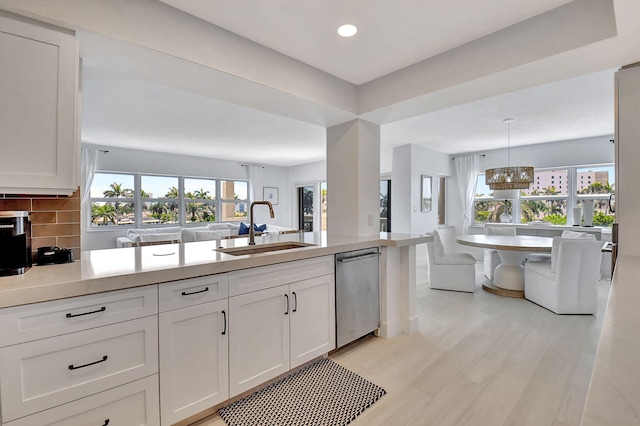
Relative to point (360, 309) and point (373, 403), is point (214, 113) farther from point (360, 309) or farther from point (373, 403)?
point (373, 403)

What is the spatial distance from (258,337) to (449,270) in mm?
3233

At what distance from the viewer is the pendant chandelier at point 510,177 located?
4.28 meters

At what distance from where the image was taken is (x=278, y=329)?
6.55ft

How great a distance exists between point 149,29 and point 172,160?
5.76 metres

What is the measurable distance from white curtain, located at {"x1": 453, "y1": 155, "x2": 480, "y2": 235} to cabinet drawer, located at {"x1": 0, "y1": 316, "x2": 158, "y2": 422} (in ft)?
22.3

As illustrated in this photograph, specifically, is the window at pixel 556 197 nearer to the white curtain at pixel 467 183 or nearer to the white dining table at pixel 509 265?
the white curtain at pixel 467 183

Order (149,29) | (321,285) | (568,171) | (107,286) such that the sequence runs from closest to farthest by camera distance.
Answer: (107,286) → (149,29) → (321,285) → (568,171)

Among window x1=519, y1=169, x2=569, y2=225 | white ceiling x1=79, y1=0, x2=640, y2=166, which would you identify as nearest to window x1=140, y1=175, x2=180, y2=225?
white ceiling x1=79, y1=0, x2=640, y2=166

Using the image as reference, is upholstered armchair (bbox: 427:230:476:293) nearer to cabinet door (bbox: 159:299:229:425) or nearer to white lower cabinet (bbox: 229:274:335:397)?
white lower cabinet (bbox: 229:274:335:397)

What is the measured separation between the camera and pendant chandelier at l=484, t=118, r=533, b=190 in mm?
4281

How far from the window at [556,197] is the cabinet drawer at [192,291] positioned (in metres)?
6.32

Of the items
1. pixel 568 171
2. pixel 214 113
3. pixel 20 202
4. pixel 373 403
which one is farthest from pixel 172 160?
pixel 568 171

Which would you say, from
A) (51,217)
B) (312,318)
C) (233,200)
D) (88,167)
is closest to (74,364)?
(51,217)

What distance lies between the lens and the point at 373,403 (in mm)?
1863
